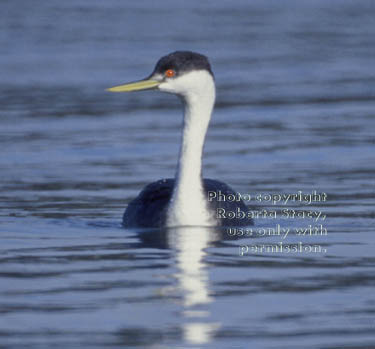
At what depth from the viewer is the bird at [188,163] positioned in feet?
40.0

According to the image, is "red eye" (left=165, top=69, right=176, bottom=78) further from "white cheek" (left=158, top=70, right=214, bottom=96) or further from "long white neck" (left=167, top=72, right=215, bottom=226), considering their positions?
"long white neck" (left=167, top=72, right=215, bottom=226)

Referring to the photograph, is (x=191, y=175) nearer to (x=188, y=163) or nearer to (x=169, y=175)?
(x=188, y=163)

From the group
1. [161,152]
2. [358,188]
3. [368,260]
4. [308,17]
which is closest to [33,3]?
[308,17]

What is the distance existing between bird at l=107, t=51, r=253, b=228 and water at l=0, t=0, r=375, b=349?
0.20 meters

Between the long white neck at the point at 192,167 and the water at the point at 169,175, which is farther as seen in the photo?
the long white neck at the point at 192,167

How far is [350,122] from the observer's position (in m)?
20.6

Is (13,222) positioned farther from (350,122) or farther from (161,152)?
(350,122)

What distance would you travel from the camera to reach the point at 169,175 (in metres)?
16.1

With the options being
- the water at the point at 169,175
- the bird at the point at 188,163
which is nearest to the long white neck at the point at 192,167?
the bird at the point at 188,163

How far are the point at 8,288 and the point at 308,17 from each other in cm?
3664

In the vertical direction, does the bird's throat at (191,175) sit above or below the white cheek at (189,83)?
below

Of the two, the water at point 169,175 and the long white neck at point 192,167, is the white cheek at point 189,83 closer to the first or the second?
the long white neck at point 192,167

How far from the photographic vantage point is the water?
8.55 meters

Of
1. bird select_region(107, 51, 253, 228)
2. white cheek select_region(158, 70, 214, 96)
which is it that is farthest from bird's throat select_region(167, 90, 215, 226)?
white cheek select_region(158, 70, 214, 96)
